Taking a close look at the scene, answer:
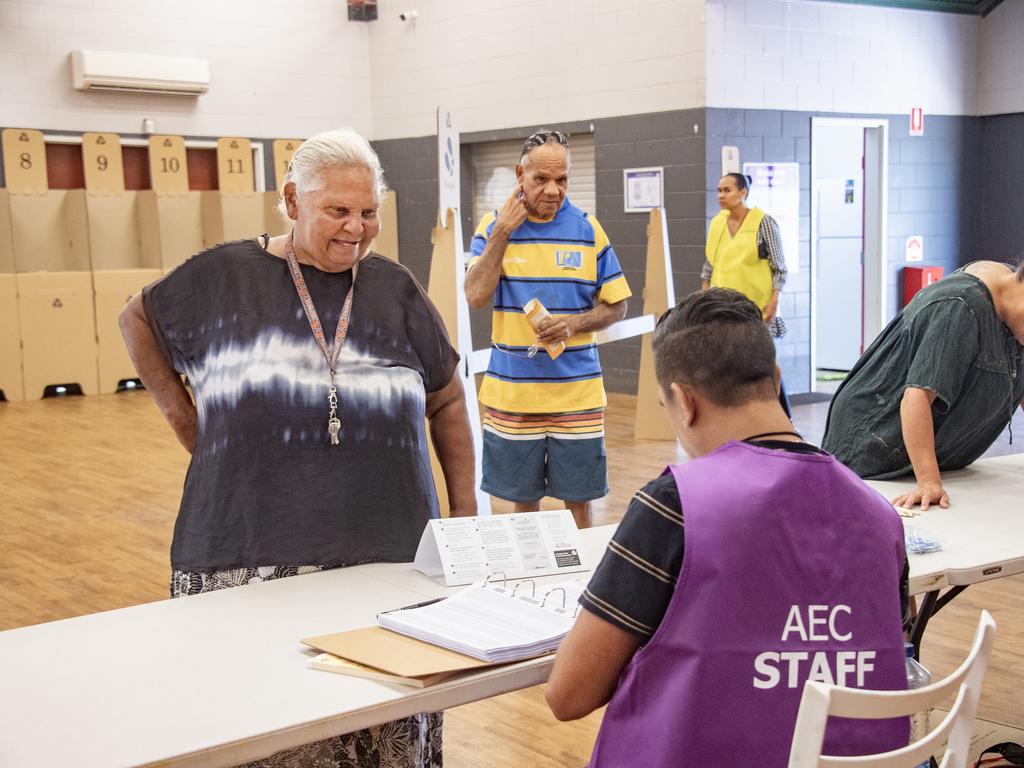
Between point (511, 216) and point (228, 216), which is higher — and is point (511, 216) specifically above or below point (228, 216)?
below

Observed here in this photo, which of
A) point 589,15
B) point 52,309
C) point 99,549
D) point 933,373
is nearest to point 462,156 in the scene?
point 589,15

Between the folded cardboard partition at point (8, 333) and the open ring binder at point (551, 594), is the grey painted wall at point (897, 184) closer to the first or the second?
the folded cardboard partition at point (8, 333)

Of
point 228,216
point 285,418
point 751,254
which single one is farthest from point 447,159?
point 228,216

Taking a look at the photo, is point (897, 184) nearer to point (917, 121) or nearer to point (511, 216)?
point (917, 121)

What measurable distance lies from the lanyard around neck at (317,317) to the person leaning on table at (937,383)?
1.36m

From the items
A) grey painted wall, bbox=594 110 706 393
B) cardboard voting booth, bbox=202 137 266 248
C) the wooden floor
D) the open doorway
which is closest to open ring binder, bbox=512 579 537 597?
the wooden floor

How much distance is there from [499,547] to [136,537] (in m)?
3.50

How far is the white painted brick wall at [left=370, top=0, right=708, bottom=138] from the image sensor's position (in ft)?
27.7

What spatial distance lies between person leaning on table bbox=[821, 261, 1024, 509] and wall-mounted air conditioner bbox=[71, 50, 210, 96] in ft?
28.3

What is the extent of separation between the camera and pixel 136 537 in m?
5.26

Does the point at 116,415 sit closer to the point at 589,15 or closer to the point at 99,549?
the point at 99,549

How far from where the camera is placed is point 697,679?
4.53 feet

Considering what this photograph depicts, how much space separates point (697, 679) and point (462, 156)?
31.7 feet

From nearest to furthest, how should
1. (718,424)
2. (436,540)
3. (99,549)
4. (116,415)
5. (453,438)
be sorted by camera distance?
(718,424) < (436,540) < (453,438) < (99,549) < (116,415)
